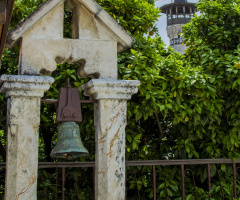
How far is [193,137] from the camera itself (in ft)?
16.2

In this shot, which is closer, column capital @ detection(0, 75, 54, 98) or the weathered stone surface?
column capital @ detection(0, 75, 54, 98)

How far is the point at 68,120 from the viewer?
3.41 meters

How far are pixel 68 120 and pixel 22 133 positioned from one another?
0.40 m

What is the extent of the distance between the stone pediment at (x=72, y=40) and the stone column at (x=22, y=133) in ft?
0.42

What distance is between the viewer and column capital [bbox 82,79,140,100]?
136 inches

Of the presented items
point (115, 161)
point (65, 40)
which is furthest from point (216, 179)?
point (65, 40)

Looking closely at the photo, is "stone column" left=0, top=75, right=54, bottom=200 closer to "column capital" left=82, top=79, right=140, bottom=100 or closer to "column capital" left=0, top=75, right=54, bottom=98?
"column capital" left=0, top=75, right=54, bottom=98

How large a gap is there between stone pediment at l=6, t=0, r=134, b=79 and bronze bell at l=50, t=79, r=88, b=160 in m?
0.24

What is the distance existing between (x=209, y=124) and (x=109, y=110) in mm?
1828

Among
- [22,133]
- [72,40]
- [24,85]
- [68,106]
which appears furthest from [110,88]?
[22,133]

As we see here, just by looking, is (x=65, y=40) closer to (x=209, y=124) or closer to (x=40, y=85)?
(x=40, y=85)

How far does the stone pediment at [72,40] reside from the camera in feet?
10.9

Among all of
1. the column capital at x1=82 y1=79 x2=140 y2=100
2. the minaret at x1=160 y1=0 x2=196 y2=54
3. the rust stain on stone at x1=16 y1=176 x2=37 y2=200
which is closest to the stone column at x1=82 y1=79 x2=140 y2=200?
the column capital at x1=82 y1=79 x2=140 y2=100

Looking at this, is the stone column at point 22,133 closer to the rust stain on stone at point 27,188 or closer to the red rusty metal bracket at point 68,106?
the rust stain on stone at point 27,188
